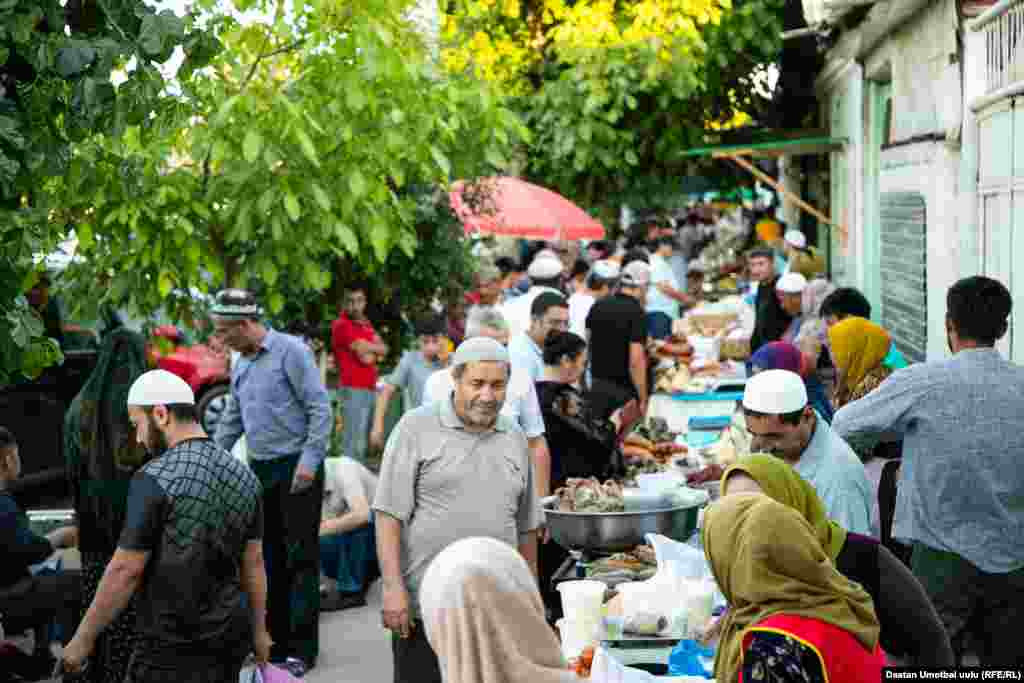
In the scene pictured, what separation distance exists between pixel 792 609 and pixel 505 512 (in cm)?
224

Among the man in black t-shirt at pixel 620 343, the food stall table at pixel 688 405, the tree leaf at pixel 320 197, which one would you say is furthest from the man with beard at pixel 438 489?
the man in black t-shirt at pixel 620 343

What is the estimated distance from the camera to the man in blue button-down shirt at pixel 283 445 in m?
8.37

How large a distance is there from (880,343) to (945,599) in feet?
5.28

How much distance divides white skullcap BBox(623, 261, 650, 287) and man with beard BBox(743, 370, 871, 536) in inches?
298

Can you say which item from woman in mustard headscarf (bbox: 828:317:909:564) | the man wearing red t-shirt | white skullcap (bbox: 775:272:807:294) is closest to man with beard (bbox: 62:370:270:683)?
woman in mustard headscarf (bbox: 828:317:909:564)

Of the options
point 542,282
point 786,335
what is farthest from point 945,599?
point 542,282

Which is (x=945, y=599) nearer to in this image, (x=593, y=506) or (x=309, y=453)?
(x=593, y=506)

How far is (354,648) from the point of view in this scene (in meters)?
9.12

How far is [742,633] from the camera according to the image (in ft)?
12.4

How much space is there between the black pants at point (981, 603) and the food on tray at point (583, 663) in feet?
4.22

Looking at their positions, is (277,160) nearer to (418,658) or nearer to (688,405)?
(418,658)

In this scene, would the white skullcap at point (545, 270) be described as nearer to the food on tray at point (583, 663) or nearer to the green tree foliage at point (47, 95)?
the food on tray at point (583, 663)

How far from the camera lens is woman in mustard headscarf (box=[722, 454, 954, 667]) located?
4355mm

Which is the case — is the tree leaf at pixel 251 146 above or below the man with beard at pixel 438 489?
above
